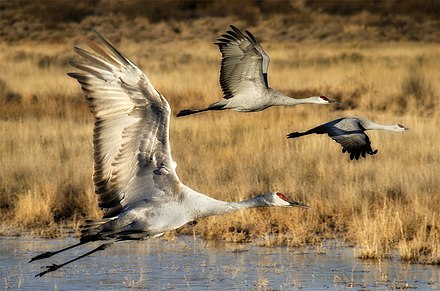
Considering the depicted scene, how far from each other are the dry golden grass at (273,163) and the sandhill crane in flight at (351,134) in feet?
2.58

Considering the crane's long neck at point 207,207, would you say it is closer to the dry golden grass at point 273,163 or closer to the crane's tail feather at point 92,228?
the crane's tail feather at point 92,228

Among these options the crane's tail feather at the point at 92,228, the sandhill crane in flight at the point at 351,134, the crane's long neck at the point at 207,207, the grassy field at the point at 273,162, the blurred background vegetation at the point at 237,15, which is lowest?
the blurred background vegetation at the point at 237,15

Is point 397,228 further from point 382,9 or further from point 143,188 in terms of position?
point 382,9

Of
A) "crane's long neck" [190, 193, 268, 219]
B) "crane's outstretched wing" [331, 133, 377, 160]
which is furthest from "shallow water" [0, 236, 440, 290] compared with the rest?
"crane's long neck" [190, 193, 268, 219]

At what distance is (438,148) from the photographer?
13.3m

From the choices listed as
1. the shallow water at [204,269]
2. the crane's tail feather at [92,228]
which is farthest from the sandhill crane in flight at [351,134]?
the crane's tail feather at [92,228]

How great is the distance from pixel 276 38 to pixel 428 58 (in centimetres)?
1328

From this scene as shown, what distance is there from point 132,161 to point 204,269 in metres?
2.21

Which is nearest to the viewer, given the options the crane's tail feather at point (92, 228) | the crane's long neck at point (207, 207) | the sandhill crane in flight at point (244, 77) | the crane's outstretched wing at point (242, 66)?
the crane's long neck at point (207, 207)

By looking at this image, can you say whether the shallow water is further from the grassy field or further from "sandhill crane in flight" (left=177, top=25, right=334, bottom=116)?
"sandhill crane in flight" (left=177, top=25, right=334, bottom=116)

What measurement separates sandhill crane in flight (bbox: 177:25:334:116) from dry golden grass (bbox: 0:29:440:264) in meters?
1.11

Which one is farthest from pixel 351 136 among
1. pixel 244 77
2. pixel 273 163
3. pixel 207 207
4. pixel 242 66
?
pixel 273 163

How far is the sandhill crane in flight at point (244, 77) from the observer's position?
10039 mm

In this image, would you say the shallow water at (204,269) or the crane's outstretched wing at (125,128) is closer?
the crane's outstretched wing at (125,128)
